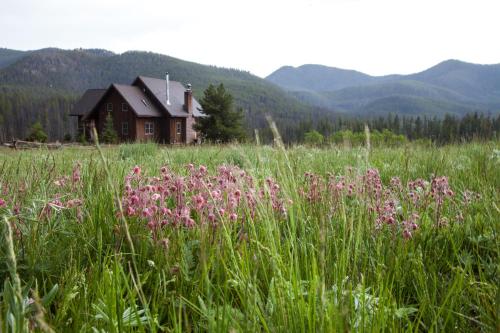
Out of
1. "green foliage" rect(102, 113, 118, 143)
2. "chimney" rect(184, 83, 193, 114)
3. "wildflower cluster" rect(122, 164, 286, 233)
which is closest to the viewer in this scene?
"wildflower cluster" rect(122, 164, 286, 233)

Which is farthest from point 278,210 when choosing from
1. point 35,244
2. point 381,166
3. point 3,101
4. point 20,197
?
point 3,101

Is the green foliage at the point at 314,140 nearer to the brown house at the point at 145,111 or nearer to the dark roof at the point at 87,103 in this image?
the brown house at the point at 145,111

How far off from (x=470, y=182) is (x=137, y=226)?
3.59 metres

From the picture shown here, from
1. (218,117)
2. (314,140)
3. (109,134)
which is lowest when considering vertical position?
(314,140)

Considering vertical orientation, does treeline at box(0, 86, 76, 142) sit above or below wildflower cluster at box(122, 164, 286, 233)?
above

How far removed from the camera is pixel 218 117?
44625 millimetres

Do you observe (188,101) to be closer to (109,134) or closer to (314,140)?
(109,134)

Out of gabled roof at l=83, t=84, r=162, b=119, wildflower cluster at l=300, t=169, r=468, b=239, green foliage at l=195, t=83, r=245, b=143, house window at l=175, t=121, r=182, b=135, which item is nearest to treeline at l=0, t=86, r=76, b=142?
gabled roof at l=83, t=84, r=162, b=119

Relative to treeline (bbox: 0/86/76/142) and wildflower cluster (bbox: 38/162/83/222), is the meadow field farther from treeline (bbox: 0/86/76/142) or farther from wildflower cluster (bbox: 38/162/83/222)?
treeline (bbox: 0/86/76/142)

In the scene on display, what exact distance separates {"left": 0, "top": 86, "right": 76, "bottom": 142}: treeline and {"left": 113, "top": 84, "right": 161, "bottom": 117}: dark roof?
264 feet

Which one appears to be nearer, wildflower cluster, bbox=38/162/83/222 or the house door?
wildflower cluster, bbox=38/162/83/222

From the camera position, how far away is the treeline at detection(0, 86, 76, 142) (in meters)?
118

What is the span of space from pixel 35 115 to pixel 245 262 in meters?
142

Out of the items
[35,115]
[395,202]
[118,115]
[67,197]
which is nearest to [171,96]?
[118,115]
